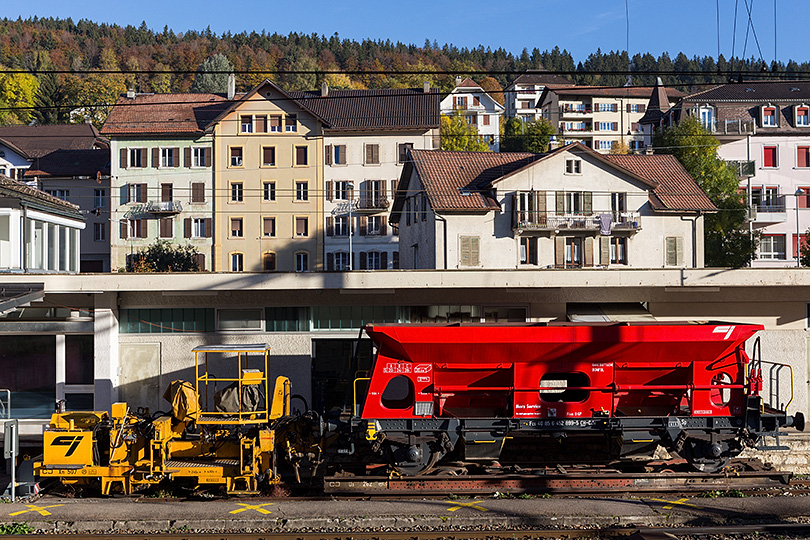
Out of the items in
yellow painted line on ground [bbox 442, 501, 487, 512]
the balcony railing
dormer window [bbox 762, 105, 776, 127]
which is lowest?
yellow painted line on ground [bbox 442, 501, 487, 512]

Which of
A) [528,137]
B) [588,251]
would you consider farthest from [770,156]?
[588,251]

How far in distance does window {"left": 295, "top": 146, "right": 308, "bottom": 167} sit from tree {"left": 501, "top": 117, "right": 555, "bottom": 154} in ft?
88.0

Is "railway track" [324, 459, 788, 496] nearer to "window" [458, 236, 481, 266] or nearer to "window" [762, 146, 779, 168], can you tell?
"window" [458, 236, 481, 266]

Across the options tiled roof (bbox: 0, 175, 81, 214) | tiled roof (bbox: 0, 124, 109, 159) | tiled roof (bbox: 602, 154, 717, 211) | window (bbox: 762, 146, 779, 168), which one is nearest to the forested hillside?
tiled roof (bbox: 0, 124, 109, 159)

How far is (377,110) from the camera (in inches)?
2229

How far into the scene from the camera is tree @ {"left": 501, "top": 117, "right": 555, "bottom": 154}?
7112 centimetres

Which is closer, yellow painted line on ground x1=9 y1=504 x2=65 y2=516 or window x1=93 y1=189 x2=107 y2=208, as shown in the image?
yellow painted line on ground x1=9 y1=504 x2=65 y2=516

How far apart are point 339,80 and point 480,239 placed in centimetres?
8188

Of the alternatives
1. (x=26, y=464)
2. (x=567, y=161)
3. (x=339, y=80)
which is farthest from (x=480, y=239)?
(x=339, y=80)

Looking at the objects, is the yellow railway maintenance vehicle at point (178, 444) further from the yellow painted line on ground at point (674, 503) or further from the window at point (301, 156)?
the window at point (301, 156)

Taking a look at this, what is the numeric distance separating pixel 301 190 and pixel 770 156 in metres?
38.2

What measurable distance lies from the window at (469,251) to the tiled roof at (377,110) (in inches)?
739

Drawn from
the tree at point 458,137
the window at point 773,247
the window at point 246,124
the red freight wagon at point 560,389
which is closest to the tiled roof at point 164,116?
the window at point 246,124

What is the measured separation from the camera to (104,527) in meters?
10.9
